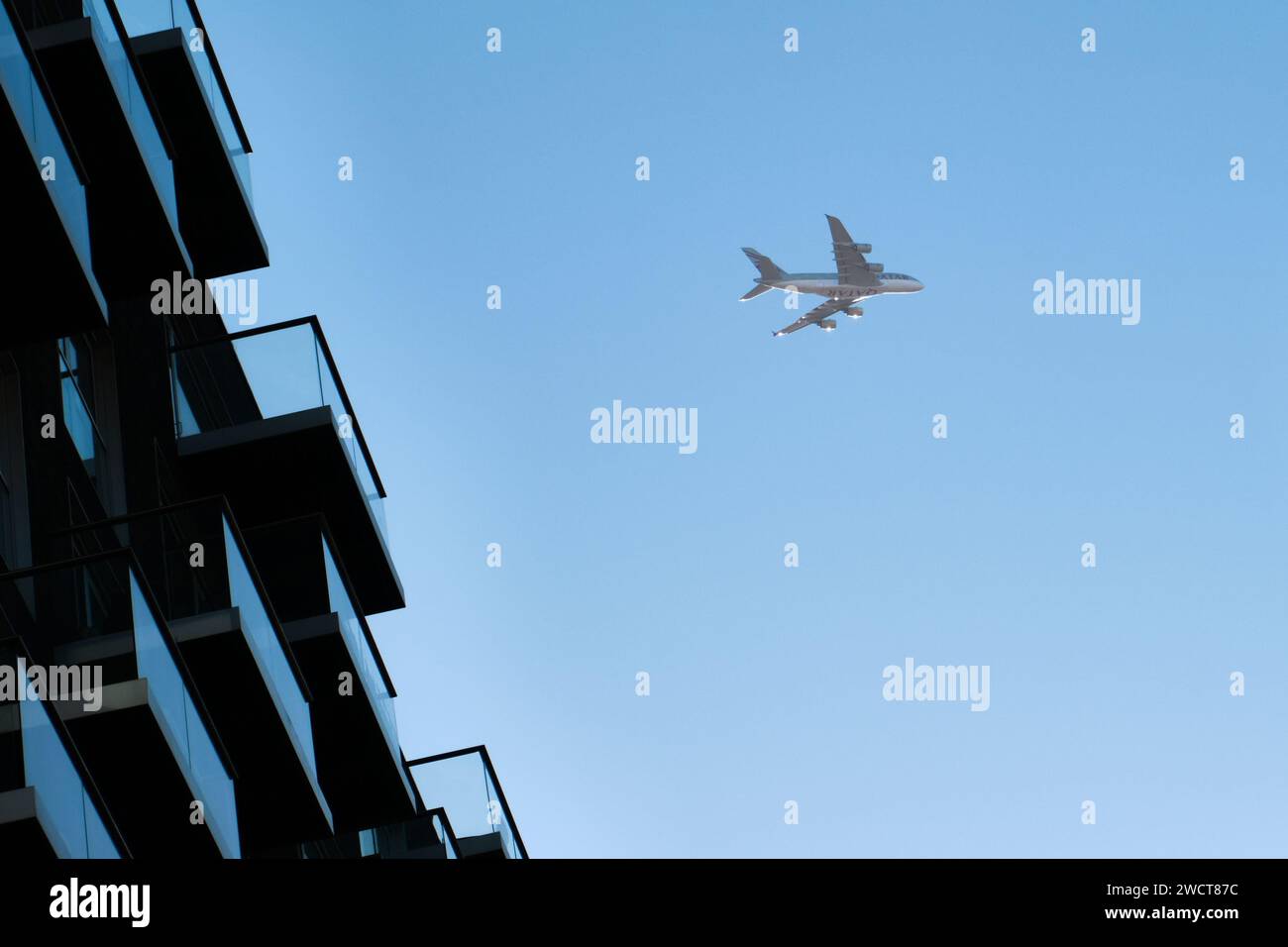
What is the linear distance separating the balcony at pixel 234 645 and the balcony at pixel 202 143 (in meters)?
4.71

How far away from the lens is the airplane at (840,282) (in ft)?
256

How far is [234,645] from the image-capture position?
15234mm

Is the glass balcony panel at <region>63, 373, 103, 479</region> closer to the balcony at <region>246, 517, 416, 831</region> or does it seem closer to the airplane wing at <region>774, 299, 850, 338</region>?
the balcony at <region>246, 517, 416, 831</region>

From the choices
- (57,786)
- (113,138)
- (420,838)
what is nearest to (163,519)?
(113,138)

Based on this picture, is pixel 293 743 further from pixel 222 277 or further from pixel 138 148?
pixel 222 277

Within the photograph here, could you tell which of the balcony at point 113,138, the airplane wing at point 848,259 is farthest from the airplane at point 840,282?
the balcony at point 113,138

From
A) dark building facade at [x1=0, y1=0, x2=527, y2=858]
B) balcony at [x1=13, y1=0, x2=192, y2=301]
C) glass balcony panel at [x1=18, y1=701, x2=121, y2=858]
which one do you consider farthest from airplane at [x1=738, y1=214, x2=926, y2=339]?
glass balcony panel at [x1=18, y1=701, x2=121, y2=858]

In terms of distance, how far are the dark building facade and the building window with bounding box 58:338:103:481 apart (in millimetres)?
37

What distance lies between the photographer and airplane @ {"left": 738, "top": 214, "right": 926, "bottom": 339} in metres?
78.0

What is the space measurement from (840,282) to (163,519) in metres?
65.3

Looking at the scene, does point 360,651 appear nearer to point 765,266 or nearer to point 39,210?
point 39,210
